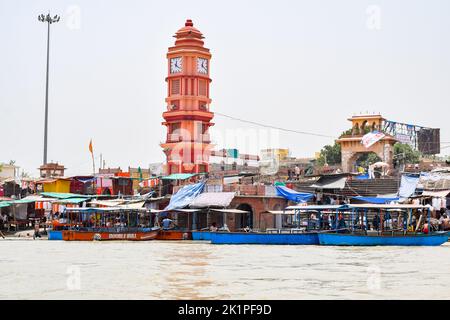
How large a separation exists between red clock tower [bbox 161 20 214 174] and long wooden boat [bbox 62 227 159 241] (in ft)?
69.6

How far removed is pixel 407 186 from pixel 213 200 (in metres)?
10.7

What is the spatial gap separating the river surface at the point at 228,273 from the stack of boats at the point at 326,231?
1.20 metres

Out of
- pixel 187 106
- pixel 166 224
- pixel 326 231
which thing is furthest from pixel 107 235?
pixel 187 106

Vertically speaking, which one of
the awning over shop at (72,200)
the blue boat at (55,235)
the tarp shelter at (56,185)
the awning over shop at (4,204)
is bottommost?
the blue boat at (55,235)

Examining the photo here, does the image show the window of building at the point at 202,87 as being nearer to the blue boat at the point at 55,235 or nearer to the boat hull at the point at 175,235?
the blue boat at the point at 55,235

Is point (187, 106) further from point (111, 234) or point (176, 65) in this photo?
point (111, 234)

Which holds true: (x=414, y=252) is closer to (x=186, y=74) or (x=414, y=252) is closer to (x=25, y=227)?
(x=25, y=227)

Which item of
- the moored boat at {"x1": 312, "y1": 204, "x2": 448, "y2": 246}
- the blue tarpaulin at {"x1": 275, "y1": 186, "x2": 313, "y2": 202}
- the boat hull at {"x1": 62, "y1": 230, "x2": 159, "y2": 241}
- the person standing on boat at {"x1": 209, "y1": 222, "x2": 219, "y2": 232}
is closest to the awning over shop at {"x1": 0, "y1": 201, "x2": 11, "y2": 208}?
the boat hull at {"x1": 62, "y1": 230, "x2": 159, "y2": 241}

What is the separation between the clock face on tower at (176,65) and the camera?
63.0m

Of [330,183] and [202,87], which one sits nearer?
[330,183]

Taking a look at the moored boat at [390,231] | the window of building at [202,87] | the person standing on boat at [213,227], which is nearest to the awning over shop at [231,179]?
the person standing on boat at [213,227]

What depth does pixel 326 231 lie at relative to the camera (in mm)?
33656

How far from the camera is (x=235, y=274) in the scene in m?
21.5
